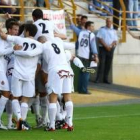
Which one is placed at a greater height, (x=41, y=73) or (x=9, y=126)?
(x=41, y=73)

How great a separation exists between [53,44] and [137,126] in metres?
2.46

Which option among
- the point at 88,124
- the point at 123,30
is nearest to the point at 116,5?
the point at 123,30

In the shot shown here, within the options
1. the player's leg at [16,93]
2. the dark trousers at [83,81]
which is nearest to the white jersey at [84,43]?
the dark trousers at [83,81]

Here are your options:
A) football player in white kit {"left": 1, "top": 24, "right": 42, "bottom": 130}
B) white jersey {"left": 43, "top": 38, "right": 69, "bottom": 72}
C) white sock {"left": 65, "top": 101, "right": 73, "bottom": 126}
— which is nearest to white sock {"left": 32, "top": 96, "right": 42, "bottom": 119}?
football player in white kit {"left": 1, "top": 24, "right": 42, "bottom": 130}

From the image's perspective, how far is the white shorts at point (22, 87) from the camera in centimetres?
1518

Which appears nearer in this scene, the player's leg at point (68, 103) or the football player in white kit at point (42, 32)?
the player's leg at point (68, 103)

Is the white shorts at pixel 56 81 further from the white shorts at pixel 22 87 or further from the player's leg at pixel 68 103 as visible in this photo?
the white shorts at pixel 22 87

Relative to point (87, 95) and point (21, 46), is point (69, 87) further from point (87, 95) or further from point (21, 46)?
point (87, 95)

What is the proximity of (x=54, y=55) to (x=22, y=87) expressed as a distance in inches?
33.8

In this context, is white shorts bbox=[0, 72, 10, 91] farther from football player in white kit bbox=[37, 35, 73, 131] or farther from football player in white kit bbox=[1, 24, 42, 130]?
football player in white kit bbox=[37, 35, 73, 131]

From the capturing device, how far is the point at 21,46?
49.8 ft

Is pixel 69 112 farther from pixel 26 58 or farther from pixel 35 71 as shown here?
pixel 26 58

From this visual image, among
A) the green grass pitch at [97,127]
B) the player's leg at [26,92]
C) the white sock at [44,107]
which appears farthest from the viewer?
the white sock at [44,107]

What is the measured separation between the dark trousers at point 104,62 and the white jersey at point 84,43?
7.41ft
